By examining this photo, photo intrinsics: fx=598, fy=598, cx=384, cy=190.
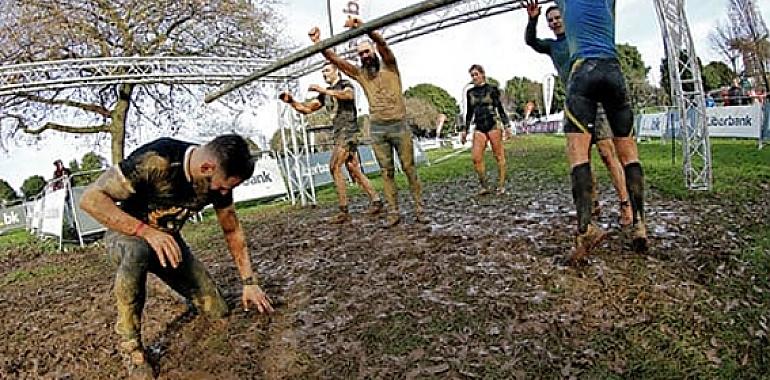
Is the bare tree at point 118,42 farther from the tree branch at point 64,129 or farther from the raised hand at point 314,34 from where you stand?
the raised hand at point 314,34

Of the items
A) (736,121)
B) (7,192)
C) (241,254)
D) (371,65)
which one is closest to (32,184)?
(7,192)

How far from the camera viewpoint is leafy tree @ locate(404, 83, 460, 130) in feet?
223

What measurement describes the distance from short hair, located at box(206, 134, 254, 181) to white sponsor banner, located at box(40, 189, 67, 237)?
9.33m

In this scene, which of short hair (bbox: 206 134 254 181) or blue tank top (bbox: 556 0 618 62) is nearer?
short hair (bbox: 206 134 254 181)

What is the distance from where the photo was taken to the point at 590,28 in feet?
13.5

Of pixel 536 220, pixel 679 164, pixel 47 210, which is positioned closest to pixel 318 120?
pixel 47 210

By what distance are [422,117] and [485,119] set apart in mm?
48730

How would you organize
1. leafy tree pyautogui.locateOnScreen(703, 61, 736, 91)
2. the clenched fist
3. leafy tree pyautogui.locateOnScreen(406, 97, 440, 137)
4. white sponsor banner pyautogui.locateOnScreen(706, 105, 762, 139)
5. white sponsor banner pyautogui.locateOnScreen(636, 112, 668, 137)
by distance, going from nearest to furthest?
the clenched fist → white sponsor banner pyautogui.locateOnScreen(706, 105, 762, 139) → white sponsor banner pyautogui.locateOnScreen(636, 112, 668, 137) → leafy tree pyautogui.locateOnScreen(703, 61, 736, 91) → leafy tree pyautogui.locateOnScreen(406, 97, 440, 137)

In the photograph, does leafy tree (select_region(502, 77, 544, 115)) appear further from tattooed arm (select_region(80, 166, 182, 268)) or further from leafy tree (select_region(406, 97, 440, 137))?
tattooed arm (select_region(80, 166, 182, 268))

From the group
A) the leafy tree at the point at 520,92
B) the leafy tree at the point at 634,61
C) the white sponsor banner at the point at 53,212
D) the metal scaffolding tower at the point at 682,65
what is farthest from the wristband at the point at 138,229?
the leafy tree at the point at 520,92

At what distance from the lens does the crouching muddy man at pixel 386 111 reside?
6.69 m

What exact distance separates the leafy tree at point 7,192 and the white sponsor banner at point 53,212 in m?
24.8

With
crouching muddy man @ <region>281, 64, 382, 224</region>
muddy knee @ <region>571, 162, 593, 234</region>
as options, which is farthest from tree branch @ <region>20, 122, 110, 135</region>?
muddy knee @ <region>571, 162, 593, 234</region>

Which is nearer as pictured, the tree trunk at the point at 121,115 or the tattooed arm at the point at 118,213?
the tattooed arm at the point at 118,213
